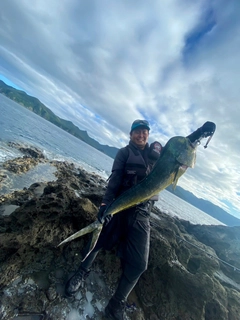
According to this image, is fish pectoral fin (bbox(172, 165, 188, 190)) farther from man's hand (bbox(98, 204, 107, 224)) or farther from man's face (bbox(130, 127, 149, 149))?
man's hand (bbox(98, 204, 107, 224))

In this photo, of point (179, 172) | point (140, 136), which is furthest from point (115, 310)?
point (140, 136)

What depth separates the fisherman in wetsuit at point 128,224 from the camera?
3.50 meters

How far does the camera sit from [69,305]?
135 inches

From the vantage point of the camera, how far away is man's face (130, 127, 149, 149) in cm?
436

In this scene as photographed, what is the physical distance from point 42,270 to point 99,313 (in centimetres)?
153

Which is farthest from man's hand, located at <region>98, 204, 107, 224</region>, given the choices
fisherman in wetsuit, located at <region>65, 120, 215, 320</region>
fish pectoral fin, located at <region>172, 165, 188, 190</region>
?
fish pectoral fin, located at <region>172, 165, 188, 190</region>

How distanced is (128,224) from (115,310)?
170 cm

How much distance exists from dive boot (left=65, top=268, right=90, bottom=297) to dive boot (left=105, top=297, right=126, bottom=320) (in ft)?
2.46

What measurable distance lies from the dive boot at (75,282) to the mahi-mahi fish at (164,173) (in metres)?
0.91

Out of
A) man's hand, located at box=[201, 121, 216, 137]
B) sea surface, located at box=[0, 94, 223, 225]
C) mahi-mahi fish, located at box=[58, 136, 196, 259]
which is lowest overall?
sea surface, located at box=[0, 94, 223, 225]

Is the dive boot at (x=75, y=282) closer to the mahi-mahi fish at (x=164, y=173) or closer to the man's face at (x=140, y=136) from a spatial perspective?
the mahi-mahi fish at (x=164, y=173)

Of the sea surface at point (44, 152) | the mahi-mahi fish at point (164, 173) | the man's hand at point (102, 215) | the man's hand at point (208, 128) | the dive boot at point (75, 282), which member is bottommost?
the sea surface at point (44, 152)

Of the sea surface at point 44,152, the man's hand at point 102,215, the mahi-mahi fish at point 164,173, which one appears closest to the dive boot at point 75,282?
the mahi-mahi fish at point 164,173

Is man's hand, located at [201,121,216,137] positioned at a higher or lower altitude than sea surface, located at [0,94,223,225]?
higher
